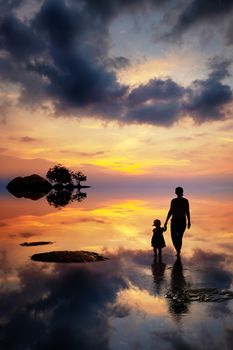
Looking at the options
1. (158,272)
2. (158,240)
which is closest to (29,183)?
(158,240)

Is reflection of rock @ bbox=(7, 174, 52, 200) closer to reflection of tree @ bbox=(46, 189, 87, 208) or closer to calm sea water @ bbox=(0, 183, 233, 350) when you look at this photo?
reflection of tree @ bbox=(46, 189, 87, 208)

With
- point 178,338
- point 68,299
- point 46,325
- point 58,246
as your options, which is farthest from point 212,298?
point 58,246

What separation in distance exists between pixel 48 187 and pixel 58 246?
13230 cm

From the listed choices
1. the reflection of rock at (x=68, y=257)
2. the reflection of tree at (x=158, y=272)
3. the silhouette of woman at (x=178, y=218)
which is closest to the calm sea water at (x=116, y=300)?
the reflection of tree at (x=158, y=272)

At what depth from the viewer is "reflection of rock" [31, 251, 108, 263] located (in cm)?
1238

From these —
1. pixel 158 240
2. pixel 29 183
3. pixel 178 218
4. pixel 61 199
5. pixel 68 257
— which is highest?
pixel 29 183

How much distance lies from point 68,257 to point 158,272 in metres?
3.12

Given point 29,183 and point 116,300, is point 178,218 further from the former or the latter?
point 29,183

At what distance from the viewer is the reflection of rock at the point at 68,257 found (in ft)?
40.6

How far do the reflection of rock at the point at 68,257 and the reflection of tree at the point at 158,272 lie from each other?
1719 mm

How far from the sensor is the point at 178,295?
27.3 ft

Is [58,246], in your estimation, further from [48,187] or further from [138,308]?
[48,187]

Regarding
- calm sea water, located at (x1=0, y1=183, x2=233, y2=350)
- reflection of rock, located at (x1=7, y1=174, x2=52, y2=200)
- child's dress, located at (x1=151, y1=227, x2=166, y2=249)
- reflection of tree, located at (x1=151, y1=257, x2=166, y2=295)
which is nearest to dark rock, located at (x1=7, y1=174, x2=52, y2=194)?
reflection of rock, located at (x1=7, y1=174, x2=52, y2=200)

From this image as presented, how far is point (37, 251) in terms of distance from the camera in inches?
556
